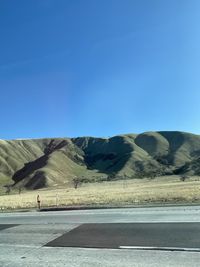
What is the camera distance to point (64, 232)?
42.6 ft

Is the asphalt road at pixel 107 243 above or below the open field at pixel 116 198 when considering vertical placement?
above

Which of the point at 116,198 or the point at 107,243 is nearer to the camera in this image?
the point at 107,243

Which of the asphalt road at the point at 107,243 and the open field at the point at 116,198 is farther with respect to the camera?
the open field at the point at 116,198

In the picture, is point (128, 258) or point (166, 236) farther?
Result: point (166, 236)

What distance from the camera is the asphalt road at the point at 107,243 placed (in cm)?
862

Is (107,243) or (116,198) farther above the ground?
(107,243)

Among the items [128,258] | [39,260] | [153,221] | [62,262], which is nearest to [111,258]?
[128,258]

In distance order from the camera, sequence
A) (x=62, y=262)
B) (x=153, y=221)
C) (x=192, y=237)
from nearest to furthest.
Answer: (x=62, y=262)
(x=192, y=237)
(x=153, y=221)

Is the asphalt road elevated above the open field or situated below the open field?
above

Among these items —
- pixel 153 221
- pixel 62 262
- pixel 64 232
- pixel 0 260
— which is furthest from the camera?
pixel 153 221

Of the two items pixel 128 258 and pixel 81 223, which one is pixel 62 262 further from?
pixel 81 223

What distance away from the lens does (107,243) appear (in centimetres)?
1058

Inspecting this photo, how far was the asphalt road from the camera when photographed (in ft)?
28.3

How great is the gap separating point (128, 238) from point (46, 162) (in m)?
183
